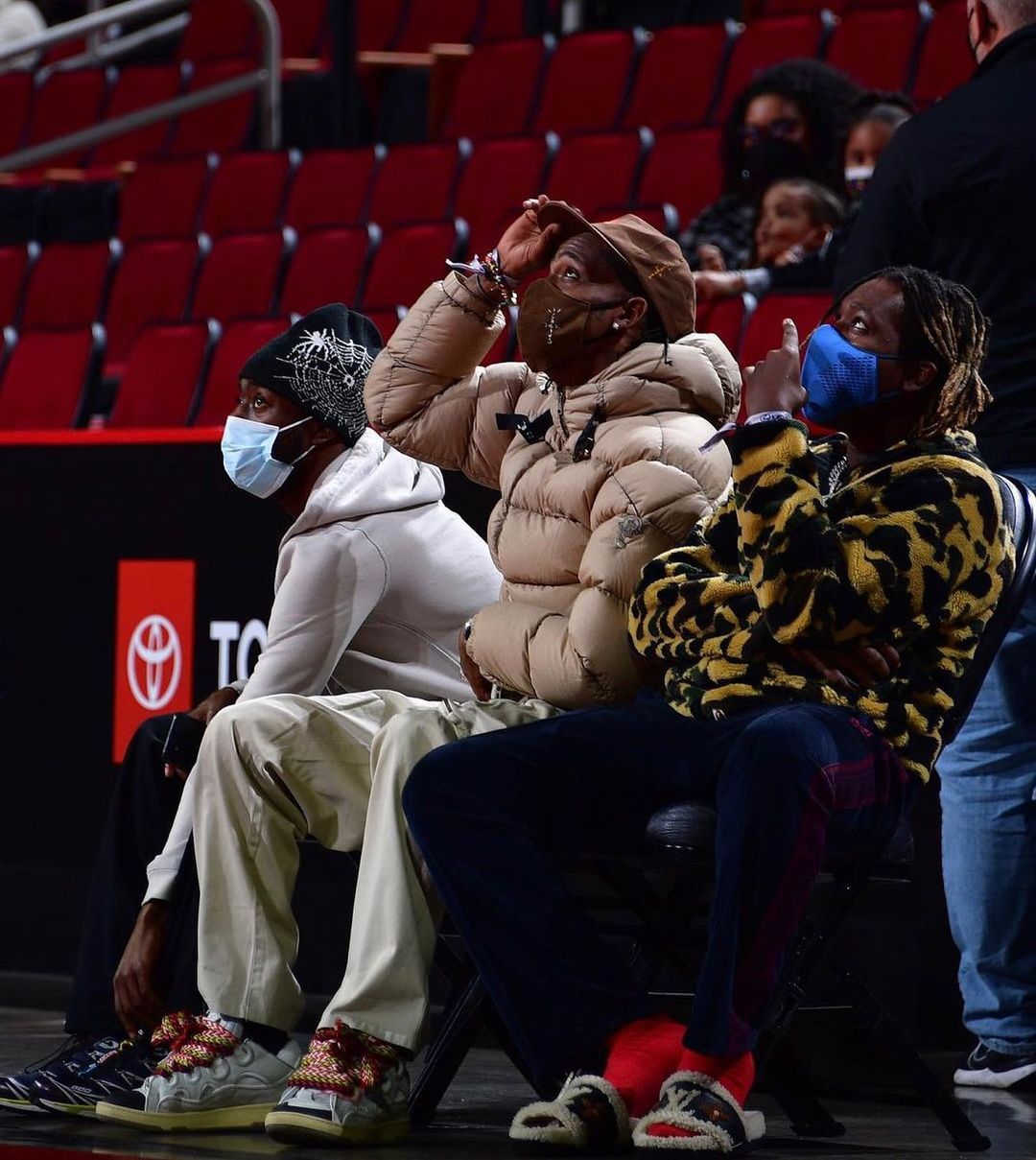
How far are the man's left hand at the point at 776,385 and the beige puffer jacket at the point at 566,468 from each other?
0.91 feet

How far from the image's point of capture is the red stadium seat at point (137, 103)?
10.0 meters

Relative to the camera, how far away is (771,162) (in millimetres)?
5695

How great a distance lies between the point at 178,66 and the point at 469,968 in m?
7.85

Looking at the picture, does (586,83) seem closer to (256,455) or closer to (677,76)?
(677,76)

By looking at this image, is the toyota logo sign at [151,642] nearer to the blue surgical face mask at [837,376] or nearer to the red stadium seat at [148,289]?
the blue surgical face mask at [837,376]

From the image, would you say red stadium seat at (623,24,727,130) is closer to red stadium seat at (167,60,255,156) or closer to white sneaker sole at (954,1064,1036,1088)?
red stadium seat at (167,60,255,156)

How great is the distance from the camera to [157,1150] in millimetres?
2855

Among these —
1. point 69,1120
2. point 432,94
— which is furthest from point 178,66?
point 69,1120

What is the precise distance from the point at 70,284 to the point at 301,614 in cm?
524

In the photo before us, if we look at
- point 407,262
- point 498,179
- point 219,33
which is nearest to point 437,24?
point 219,33

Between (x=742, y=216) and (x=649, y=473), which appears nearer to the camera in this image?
(x=649, y=473)

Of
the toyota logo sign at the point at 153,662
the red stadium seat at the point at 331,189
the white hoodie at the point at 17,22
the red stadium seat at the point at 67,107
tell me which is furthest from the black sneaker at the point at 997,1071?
the white hoodie at the point at 17,22

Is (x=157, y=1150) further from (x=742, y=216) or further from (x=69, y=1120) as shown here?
(x=742, y=216)

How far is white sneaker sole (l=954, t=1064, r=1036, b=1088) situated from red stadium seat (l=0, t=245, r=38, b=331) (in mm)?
5924
